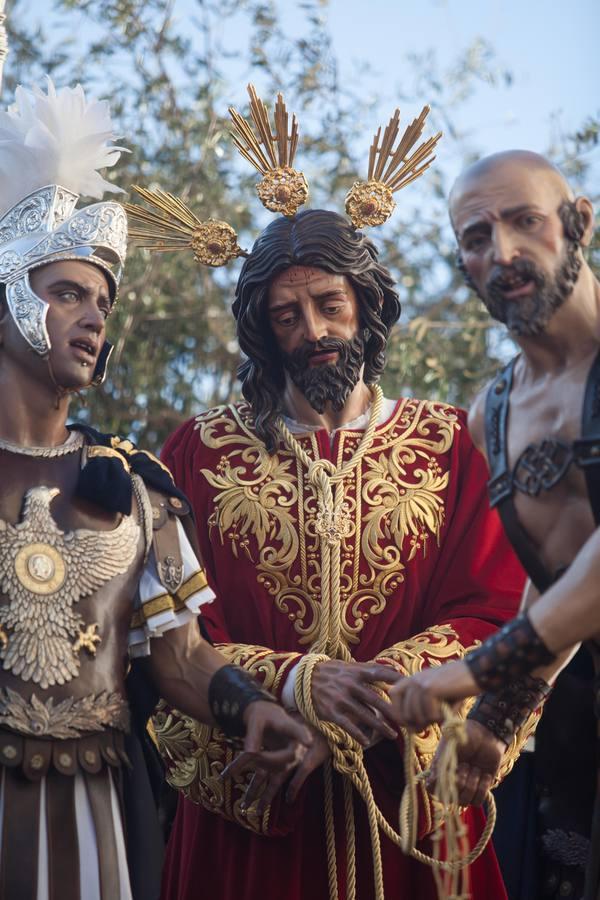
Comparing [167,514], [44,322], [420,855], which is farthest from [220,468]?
[420,855]

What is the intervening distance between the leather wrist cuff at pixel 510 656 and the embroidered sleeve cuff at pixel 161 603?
43.1 inches

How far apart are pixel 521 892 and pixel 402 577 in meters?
1.10

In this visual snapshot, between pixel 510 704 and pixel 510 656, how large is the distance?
0.40 m

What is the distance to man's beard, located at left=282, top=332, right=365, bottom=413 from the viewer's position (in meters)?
5.05

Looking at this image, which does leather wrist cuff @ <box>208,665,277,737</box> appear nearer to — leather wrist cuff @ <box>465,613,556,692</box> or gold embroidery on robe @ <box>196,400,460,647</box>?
gold embroidery on robe @ <box>196,400,460,647</box>

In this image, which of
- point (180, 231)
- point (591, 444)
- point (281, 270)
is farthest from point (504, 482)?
point (180, 231)

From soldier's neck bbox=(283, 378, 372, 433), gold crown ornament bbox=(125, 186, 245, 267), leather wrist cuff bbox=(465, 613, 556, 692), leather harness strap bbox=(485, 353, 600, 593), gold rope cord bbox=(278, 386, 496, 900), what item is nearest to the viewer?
leather wrist cuff bbox=(465, 613, 556, 692)

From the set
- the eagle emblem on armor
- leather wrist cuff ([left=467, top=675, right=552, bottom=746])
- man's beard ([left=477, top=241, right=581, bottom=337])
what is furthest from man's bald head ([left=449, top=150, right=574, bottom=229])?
the eagle emblem on armor

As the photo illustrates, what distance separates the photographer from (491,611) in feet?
15.8

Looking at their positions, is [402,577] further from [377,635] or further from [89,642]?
[89,642]

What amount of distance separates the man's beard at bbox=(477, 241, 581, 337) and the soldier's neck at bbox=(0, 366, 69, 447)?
136 cm

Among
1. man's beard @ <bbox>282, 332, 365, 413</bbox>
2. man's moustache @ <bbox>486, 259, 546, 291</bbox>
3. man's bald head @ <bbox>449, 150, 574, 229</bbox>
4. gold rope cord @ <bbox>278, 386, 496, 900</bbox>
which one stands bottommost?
gold rope cord @ <bbox>278, 386, 496, 900</bbox>

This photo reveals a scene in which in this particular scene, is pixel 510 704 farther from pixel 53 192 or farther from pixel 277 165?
pixel 277 165

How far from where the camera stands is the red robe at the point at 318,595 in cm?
470
